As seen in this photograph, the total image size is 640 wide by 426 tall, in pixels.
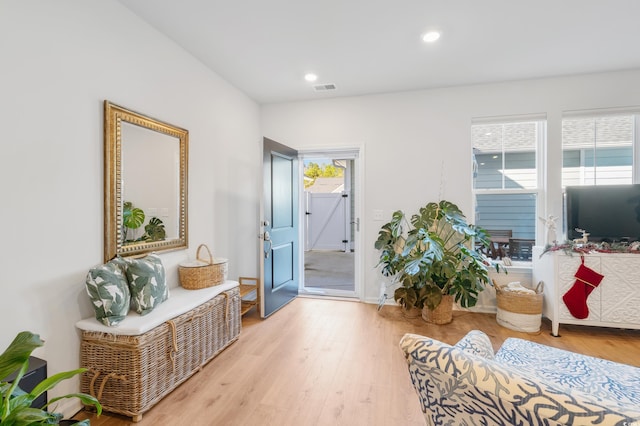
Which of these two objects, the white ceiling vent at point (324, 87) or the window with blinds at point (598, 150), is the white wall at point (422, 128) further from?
the white ceiling vent at point (324, 87)

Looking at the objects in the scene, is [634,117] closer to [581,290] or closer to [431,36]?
[581,290]

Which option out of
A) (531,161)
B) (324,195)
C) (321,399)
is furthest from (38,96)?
(324,195)

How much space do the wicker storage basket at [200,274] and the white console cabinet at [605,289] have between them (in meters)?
3.13

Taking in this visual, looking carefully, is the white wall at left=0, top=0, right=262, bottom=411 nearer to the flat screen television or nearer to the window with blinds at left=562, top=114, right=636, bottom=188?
the flat screen television

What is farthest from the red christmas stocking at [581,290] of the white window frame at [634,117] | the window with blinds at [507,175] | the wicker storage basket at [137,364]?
the wicker storage basket at [137,364]

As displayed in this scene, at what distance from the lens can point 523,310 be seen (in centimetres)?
296

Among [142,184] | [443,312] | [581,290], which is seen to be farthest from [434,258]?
[142,184]

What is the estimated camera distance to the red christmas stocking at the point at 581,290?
274cm

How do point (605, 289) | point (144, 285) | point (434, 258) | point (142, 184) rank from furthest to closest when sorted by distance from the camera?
point (434, 258), point (605, 289), point (142, 184), point (144, 285)

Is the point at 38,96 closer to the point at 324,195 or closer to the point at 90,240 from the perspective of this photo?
the point at 90,240

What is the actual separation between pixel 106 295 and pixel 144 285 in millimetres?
225

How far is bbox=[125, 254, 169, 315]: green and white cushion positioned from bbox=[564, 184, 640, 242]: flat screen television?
3841 mm

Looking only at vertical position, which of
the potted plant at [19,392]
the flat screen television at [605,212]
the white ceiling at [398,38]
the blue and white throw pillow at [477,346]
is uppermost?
the white ceiling at [398,38]

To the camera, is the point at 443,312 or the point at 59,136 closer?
the point at 59,136
